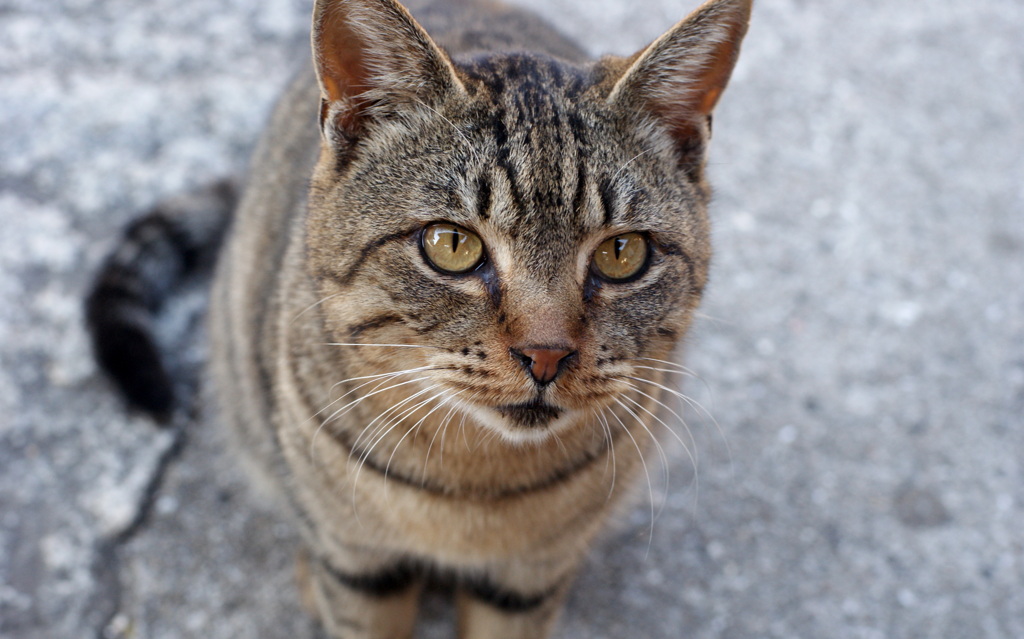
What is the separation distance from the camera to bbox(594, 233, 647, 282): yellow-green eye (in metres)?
1.52

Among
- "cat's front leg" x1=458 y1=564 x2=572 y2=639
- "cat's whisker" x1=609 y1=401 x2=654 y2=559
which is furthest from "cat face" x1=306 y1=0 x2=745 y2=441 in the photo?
"cat's front leg" x1=458 y1=564 x2=572 y2=639

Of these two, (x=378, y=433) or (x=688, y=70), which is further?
(x=378, y=433)

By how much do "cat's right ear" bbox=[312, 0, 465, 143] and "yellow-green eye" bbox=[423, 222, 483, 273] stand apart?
0.24 m

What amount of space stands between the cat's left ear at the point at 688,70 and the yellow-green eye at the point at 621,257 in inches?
10.1

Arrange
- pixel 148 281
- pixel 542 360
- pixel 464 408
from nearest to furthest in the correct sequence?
pixel 542 360, pixel 464 408, pixel 148 281

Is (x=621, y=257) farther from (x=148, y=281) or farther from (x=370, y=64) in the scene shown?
(x=148, y=281)

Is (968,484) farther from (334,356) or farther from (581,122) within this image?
(334,356)

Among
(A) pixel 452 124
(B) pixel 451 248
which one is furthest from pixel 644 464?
(A) pixel 452 124

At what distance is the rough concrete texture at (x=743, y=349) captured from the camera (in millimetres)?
2242

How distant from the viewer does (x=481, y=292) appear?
146cm

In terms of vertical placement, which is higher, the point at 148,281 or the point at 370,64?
the point at 370,64

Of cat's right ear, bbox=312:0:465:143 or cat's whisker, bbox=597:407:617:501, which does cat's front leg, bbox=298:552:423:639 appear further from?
cat's right ear, bbox=312:0:465:143

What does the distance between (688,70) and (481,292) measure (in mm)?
592

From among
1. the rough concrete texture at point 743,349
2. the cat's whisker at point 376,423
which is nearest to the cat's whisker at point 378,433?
the cat's whisker at point 376,423
